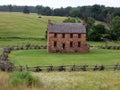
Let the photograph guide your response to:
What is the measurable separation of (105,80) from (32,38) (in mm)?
72512

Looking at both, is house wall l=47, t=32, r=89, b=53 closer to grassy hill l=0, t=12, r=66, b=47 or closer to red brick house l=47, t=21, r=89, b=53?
red brick house l=47, t=21, r=89, b=53

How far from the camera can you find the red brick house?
A: 78750mm

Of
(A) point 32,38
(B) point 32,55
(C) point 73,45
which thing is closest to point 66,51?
(C) point 73,45

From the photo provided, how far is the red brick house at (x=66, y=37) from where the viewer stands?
7875 centimetres

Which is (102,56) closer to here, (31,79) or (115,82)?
(115,82)

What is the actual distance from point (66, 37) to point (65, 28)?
2000 millimetres

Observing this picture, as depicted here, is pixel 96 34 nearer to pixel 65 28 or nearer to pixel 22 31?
pixel 22 31

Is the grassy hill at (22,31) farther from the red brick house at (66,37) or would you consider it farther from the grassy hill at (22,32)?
the red brick house at (66,37)

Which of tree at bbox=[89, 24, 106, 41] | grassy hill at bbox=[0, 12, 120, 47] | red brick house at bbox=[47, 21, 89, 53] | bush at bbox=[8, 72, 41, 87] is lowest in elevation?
grassy hill at bbox=[0, 12, 120, 47]

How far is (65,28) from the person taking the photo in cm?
7981

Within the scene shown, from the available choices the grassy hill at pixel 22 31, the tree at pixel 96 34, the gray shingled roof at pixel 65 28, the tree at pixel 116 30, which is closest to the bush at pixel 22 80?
the gray shingled roof at pixel 65 28

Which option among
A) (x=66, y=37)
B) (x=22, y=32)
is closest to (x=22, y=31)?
(x=22, y=32)

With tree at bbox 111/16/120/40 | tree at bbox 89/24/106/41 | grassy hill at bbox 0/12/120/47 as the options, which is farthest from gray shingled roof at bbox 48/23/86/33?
tree at bbox 111/16/120/40

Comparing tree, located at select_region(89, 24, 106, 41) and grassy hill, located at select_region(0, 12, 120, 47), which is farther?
tree, located at select_region(89, 24, 106, 41)
